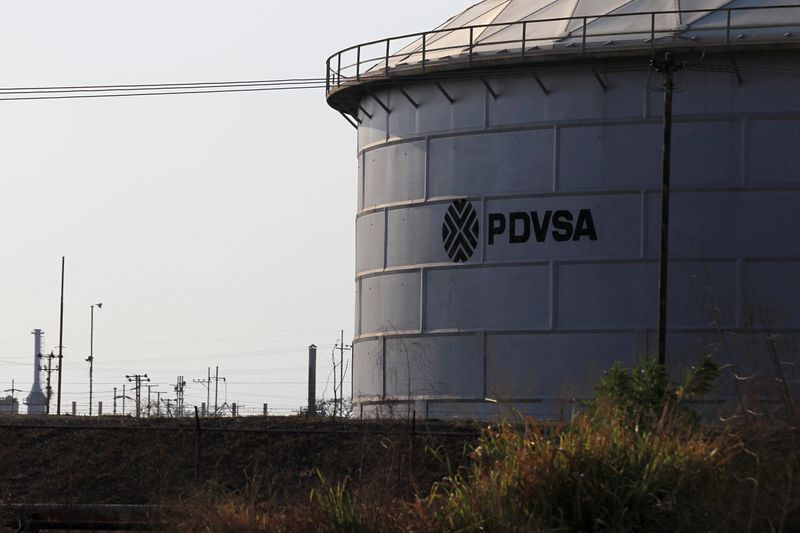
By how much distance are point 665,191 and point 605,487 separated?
14549mm

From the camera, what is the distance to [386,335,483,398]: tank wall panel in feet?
92.4

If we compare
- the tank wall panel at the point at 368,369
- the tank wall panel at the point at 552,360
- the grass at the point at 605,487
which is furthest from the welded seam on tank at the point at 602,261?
the grass at the point at 605,487

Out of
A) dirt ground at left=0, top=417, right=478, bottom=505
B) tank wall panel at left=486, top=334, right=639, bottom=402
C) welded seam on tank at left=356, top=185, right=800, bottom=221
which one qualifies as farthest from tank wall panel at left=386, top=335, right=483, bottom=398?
welded seam on tank at left=356, top=185, right=800, bottom=221

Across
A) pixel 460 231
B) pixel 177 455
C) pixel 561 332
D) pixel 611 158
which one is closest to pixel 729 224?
pixel 611 158

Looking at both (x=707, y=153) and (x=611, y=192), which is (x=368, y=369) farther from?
(x=707, y=153)

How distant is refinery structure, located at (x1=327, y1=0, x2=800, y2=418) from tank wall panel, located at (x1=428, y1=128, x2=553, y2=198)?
3cm

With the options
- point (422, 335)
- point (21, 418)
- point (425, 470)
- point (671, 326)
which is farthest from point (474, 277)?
point (21, 418)

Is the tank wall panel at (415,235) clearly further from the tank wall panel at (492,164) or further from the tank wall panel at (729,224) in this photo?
the tank wall panel at (729,224)

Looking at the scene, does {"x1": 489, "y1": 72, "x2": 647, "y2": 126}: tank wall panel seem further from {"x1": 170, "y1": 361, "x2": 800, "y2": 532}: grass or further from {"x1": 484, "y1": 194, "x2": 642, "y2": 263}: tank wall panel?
{"x1": 170, "y1": 361, "x2": 800, "y2": 532}: grass

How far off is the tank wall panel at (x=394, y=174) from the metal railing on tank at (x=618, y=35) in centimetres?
165

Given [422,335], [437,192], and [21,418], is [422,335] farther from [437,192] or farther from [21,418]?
[21,418]

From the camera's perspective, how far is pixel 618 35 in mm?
27812

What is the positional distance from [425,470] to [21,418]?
12589 mm

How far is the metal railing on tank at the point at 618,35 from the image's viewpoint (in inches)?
1062
